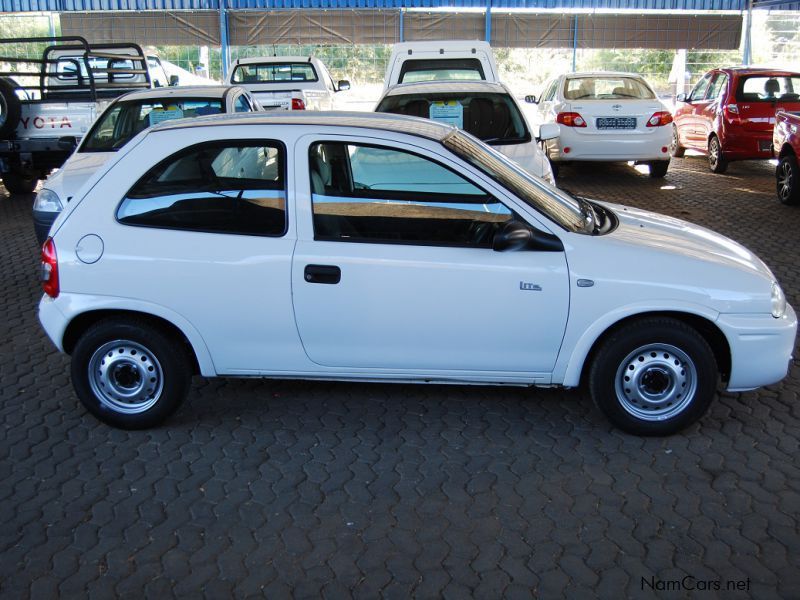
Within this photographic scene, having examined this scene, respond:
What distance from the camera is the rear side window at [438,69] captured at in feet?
44.3

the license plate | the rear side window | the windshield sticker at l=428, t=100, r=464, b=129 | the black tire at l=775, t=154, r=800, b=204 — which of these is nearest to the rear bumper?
the license plate

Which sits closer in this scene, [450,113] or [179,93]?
[450,113]

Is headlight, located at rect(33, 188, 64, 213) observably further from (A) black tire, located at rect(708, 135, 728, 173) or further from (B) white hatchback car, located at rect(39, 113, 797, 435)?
(A) black tire, located at rect(708, 135, 728, 173)

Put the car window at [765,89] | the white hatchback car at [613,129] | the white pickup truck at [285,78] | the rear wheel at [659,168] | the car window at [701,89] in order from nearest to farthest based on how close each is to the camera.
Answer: the white hatchback car at [613,129], the car window at [765,89], the rear wheel at [659,168], the car window at [701,89], the white pickup truck at [285,78]

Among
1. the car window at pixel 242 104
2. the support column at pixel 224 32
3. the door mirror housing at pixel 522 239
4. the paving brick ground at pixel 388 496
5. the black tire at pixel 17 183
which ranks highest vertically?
the support column at pixel 224 32

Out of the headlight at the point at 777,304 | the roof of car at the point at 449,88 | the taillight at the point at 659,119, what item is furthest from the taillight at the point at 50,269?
the taillight at the point at 659,119

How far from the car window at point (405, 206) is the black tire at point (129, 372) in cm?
108

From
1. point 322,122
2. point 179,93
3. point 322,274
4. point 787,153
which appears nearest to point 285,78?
point 179,93

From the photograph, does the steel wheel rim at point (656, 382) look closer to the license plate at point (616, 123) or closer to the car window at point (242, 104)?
the car window at point (242, 104)

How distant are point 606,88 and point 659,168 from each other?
5.14 feet

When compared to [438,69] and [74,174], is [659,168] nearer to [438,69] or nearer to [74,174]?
[438,69]

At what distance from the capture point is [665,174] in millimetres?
15008

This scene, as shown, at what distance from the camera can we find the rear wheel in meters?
14.5

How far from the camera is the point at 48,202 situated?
8078 millimetres
